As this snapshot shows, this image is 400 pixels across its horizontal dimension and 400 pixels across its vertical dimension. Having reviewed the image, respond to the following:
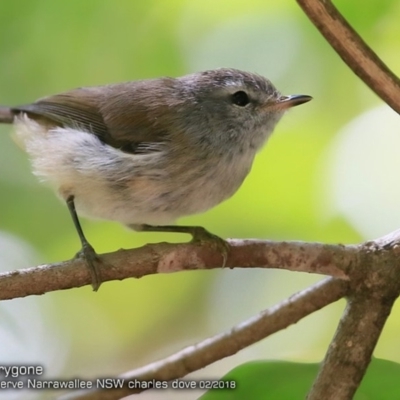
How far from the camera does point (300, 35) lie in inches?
76.7

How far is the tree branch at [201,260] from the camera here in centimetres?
114

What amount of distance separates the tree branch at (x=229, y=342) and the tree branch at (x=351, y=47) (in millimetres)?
463

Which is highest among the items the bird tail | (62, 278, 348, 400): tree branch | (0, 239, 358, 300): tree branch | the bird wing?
the bird wing

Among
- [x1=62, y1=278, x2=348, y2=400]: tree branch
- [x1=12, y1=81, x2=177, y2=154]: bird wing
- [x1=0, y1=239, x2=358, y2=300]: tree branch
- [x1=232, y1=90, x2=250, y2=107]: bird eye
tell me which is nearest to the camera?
[x1=0, y1=239, x2=358, y2=300]: tree branch

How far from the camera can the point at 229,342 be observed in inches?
52.4

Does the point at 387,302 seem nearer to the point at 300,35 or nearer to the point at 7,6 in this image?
the point at 300,35

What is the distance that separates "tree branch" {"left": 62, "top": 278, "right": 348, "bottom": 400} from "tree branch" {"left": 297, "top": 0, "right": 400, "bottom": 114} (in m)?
0.46

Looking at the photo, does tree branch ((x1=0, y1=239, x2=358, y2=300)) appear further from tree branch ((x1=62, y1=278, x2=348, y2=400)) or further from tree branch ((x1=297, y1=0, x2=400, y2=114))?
tree branch ((x1=297, y1=0, x2=400, y2=114))

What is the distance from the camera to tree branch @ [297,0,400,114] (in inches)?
40.3

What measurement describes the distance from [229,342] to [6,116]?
3.15 ft

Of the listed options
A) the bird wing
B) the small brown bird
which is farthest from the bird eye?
the bird wing

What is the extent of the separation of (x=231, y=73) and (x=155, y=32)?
42cm

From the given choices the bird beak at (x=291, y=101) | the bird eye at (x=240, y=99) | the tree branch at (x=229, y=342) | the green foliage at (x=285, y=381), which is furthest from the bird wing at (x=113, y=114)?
the green foliage at (x=285, y=381)

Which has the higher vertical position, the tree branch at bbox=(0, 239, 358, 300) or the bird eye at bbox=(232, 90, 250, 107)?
the bird eye at bbox=(232, 90, 250, 107)
